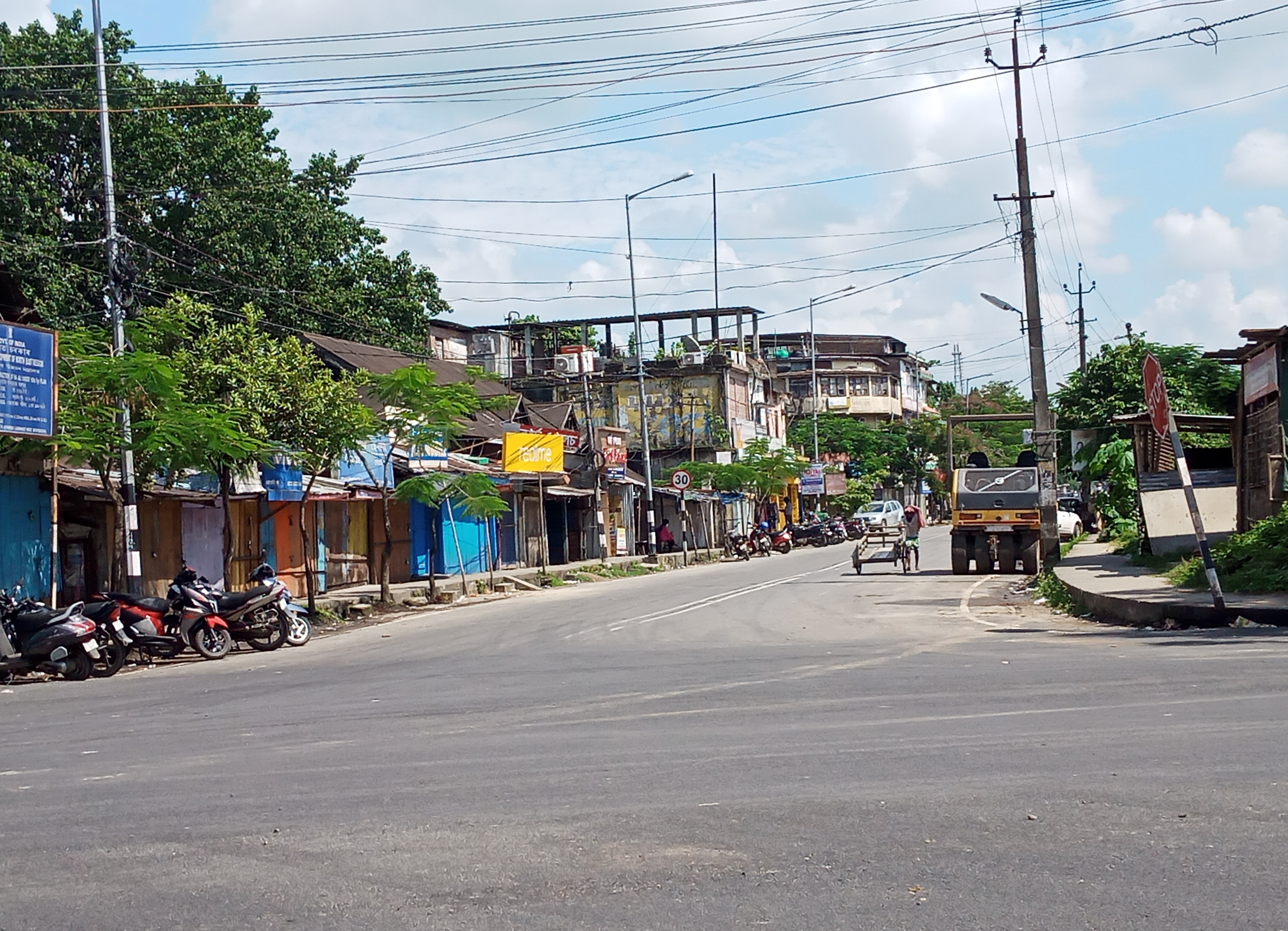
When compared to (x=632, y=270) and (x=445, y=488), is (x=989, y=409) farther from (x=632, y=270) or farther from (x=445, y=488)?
(x=445, y=488)

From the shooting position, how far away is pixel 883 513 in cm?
7331

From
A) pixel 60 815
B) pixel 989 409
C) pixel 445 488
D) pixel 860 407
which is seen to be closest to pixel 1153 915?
pixel 60 815

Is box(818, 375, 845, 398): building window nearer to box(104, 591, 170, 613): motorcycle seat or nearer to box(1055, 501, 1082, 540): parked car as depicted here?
box(1055, 501, 1082, 540): parked car

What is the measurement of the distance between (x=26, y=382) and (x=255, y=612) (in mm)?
4565

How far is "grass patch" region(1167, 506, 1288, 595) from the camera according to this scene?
1773 cm

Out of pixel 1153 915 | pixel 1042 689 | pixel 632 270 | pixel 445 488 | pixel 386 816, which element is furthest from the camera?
pixel 632 270

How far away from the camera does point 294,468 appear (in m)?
26.7

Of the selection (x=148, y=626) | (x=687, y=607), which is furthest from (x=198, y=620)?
(x=687, y=607)

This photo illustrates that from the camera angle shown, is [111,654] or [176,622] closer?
[111,654]

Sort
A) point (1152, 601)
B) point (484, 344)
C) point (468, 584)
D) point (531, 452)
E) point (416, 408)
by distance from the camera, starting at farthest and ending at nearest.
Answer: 1. point (484, 344)
2. point (531, 452)
3. point (468, 584)
4. point (416, 408)
5. point (1152, 601)

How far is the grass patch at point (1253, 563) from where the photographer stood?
17.7 metres

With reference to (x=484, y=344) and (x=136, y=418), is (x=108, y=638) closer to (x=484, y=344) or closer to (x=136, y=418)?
(x=136, y=418)

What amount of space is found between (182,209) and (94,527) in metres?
20.4

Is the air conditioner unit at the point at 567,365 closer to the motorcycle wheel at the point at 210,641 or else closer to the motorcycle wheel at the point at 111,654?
the motorcycle wheel at the point at 210,641
